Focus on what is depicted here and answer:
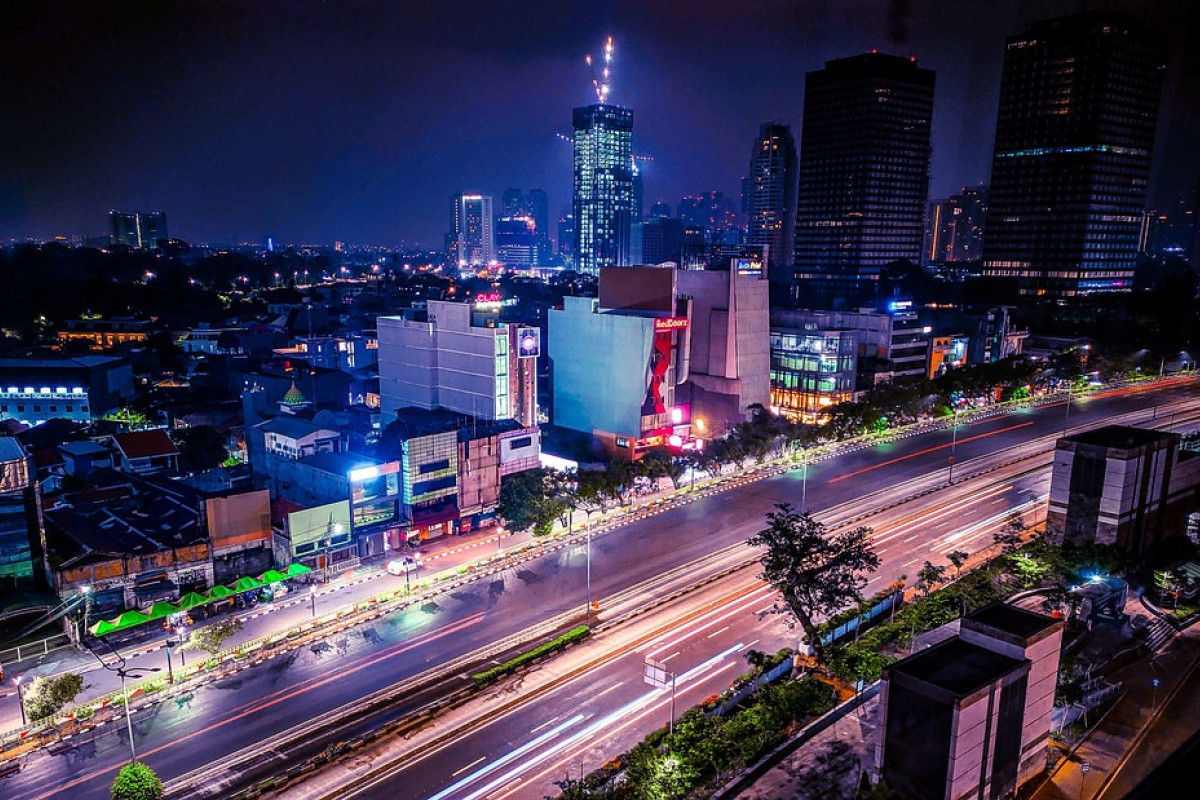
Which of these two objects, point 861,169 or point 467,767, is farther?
point 861,169

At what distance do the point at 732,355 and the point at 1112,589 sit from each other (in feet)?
130

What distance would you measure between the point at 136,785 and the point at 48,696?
7.53 meters

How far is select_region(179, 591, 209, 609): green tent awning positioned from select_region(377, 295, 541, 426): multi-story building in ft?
92.1

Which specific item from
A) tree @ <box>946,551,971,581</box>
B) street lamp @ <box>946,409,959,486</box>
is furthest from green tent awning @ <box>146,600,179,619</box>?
street lamp @ <box>946,409,959,486</box>

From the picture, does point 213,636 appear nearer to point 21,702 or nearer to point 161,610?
point 161,610

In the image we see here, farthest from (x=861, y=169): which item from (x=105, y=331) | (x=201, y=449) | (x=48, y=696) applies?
(x=48, y=696)

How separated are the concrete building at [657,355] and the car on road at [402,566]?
27111 mm

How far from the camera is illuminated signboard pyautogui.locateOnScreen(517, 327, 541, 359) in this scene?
6019cm

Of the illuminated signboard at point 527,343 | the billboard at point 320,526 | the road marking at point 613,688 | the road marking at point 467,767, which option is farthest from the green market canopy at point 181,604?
the illuminated signboard at point 527,343

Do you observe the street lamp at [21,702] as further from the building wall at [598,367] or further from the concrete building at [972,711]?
the building wall at [598,367]

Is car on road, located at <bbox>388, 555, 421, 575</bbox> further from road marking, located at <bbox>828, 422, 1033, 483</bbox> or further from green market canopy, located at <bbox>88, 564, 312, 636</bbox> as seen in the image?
road marking, located at <bbox>828, 422, 1033, 483</bbox>

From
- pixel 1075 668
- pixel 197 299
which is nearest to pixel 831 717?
pixel 1075 668

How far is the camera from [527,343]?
6078cm

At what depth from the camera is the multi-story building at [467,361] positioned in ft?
196
